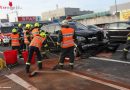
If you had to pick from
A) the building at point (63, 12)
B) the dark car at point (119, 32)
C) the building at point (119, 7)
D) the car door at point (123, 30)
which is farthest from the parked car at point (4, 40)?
the building at point (63, 12)

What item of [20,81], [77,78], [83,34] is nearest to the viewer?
[77,78]

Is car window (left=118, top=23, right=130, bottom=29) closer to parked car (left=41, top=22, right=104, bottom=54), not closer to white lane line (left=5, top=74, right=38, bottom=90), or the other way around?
parked car (left=41, top=22, right=104, bottom=54)

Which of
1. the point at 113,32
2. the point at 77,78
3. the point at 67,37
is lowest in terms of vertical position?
the point at 77,78

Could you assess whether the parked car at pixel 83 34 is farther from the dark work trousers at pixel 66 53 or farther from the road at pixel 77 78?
the dark work trousers at pixel 66 53

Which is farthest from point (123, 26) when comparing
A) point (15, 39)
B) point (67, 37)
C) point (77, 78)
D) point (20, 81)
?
point (20, 81)

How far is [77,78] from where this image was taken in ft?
31.6

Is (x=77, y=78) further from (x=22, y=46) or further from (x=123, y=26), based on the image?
(x=123, y=26)

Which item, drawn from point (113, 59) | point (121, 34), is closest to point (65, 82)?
point (113, 59)

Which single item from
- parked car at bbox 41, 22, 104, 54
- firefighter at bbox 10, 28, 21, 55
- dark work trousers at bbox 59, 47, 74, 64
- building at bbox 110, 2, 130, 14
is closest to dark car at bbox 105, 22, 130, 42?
parked car at bbox 41, 22, 104, 54

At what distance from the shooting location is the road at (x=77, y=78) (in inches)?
343

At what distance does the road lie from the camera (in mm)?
8703

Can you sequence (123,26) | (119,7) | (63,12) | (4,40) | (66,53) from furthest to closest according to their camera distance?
(63,12) → (119,7) → (4,40) → (123,26) → (66,53)

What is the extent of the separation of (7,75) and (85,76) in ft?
10.1

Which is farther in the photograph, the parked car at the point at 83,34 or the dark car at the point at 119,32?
the dark car at the point at 119,32
